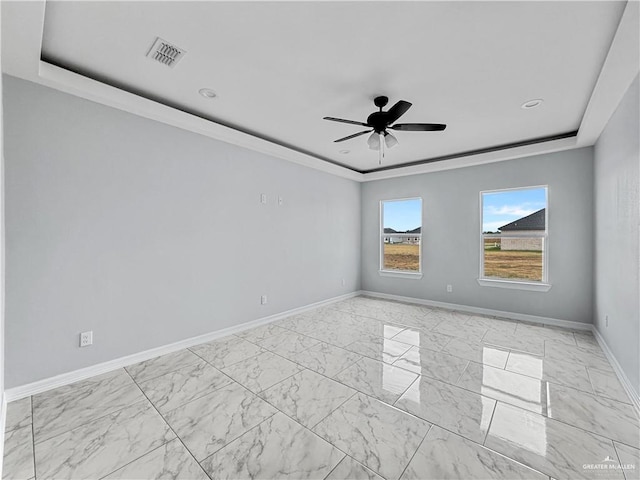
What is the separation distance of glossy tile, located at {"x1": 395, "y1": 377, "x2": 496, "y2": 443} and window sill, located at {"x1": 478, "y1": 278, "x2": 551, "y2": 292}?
9.01 ft

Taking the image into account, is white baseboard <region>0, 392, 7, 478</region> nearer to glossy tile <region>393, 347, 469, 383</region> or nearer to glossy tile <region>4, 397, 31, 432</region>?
glossy tile <region>4, 397, 31, 432</region>

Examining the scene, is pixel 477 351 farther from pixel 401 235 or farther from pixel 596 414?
pixel 401 235

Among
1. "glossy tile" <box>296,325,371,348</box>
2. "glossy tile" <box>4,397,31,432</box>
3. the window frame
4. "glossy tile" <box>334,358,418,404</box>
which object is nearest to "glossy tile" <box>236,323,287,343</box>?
"glossy tile" <box>296,325,371,348</box>

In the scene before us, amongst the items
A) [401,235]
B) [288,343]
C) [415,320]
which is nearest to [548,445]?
[288,343]

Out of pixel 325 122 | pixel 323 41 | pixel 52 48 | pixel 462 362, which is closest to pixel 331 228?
pixel 325 122

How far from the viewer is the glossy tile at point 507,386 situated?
7.02 ft

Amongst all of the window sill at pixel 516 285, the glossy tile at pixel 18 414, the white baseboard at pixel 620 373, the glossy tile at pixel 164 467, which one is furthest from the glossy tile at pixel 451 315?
the glossy tile at pixel 18 414

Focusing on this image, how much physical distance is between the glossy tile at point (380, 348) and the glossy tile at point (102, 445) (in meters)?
1.93

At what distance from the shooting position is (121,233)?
2691 millimetres

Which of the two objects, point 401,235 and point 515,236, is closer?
point 515,236

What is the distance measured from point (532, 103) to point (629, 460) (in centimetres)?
299

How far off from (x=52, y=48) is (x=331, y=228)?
4107 mm

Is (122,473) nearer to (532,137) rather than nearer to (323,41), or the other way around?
(323,41)

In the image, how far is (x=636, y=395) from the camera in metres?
2.09
